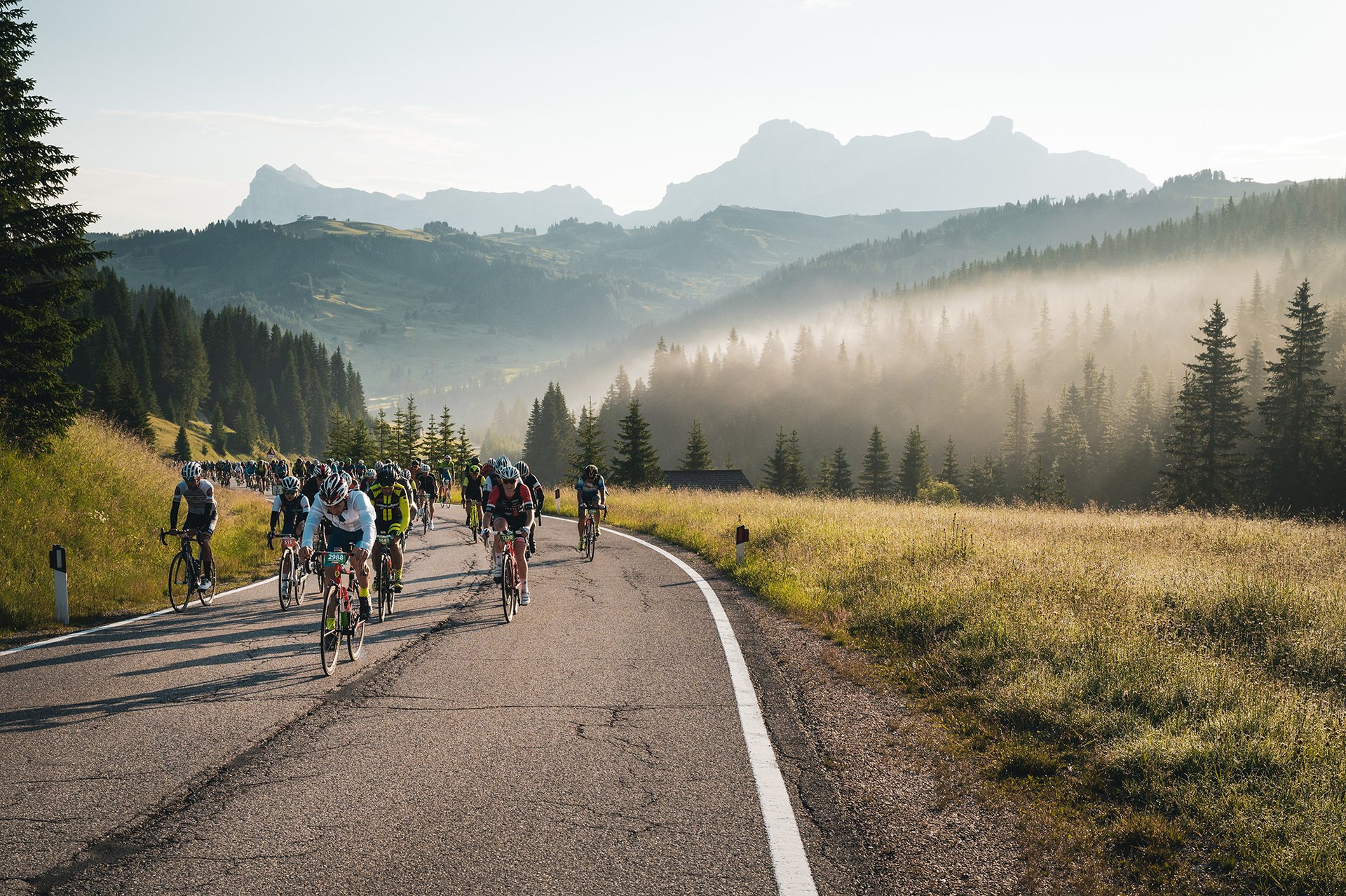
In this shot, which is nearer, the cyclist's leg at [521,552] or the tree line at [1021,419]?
the cyclist's leg at [521,552]

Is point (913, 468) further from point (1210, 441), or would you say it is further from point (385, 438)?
point (385, 438)

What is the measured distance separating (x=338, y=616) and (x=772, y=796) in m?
5.17

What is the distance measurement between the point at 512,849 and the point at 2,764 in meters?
3.64

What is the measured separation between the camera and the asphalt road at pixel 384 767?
3625 millimetres

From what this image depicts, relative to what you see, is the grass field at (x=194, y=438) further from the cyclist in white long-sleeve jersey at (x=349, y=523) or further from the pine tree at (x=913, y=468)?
the cyclist in white long-sleeve jersey at (x=349, y=523)

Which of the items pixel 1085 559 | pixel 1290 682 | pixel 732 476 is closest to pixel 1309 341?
pixel 732 476

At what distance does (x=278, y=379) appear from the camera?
13350cm

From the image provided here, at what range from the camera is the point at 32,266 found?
16.2 metres

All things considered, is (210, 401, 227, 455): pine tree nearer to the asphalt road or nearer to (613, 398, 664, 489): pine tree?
(613, 398, 664, 489): pine tree

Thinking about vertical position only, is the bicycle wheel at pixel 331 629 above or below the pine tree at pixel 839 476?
above

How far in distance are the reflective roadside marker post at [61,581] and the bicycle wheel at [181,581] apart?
1232 millimetres

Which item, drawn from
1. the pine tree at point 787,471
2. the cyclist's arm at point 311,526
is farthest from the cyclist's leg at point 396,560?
the pine tree at point 787,471

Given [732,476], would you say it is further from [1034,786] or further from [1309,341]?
[1034,786]

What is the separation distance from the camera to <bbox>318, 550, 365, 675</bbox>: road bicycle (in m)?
7.64
